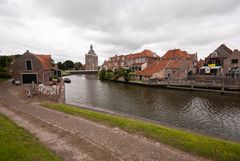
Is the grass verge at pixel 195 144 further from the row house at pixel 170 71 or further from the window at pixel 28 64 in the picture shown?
the window at pixel 28 64

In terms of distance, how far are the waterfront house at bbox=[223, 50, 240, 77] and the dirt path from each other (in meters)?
37.6

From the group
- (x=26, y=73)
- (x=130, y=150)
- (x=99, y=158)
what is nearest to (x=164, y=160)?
(x=130, y=150)

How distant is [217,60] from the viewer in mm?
41875

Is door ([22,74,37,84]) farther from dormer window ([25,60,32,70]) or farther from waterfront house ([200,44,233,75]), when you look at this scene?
waterfront house ([200,44,233,75])

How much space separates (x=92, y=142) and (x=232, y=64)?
140ft

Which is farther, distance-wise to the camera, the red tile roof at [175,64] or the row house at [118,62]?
the row house at [118,62]

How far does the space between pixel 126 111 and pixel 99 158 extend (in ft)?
36.8

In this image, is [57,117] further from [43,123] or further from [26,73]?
[26,73]

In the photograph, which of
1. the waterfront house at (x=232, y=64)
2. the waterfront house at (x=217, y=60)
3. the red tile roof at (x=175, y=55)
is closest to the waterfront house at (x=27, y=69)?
the red tile roof at (x=175, y=55)

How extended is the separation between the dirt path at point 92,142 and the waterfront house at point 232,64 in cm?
3759

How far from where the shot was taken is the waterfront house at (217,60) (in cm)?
4028

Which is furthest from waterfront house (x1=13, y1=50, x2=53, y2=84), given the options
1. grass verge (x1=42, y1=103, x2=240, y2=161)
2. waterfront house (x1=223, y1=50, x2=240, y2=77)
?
waterfront house (x1=223, y1=50, x2=240, y2=77)

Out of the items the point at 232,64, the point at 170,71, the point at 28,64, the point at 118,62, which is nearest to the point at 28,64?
the point at 28,64

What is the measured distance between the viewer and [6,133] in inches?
281
